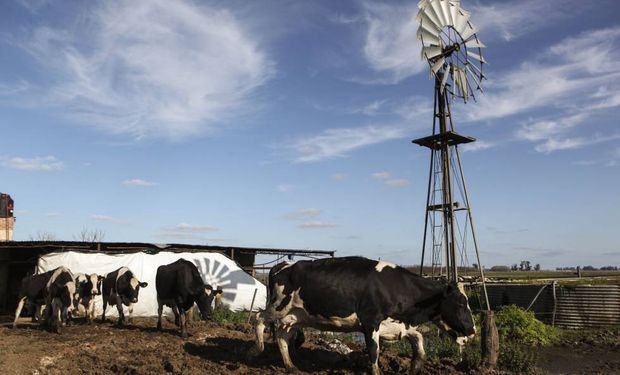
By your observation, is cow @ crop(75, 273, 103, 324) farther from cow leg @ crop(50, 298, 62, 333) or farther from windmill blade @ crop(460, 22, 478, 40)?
windmill blade @ crop(460, 22, 478, 40)

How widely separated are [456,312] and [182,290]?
854 centimetres

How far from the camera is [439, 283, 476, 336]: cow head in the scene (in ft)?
34.6

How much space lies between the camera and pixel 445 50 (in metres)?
27.1

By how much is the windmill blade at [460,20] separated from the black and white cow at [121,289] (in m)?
18.9

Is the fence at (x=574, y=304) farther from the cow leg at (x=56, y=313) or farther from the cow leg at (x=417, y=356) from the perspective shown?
the cow leg at (x=56, y=313)

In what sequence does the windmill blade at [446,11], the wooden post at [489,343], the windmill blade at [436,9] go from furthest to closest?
the windmill blade at [446,11] → the windmill blade at [436,9] → the wooden post at [489,343]

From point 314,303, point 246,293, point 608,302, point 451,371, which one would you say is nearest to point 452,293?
point 451,371

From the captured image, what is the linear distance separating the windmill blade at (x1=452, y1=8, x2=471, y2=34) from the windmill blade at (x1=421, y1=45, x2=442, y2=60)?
1316 mm

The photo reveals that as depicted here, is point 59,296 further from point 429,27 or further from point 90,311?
point 429,27

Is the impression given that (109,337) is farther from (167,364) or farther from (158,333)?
(167,364)

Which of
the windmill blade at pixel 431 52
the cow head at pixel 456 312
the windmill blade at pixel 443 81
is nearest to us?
the cow head at pixel 456 312

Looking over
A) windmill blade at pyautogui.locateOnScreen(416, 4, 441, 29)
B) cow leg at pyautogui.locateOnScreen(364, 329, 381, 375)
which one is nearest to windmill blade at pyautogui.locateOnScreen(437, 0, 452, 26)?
windmill blade at pyautogui.locateOnScreen(416, 4, 441, 29)

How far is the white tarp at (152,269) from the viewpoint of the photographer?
70.3 feet

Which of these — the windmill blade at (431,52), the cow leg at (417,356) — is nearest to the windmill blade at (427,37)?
the windmill blade at (431,52)
